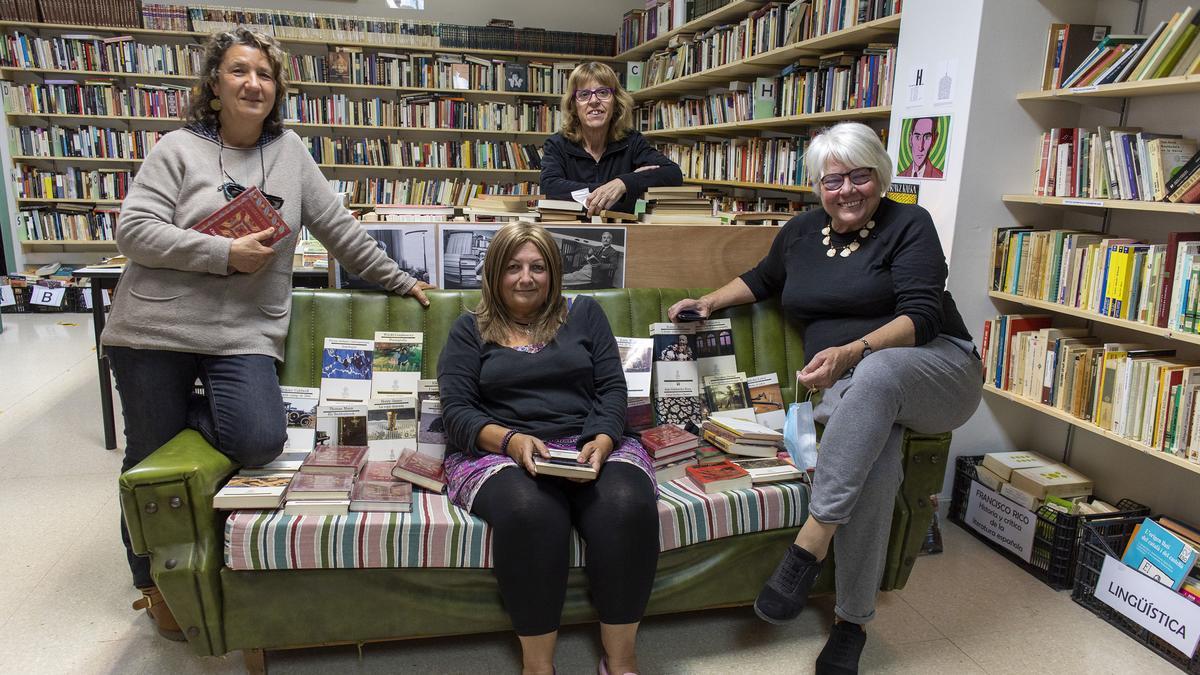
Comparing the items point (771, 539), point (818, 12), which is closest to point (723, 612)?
point (771, 539)

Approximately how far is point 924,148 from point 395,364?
6.46ft

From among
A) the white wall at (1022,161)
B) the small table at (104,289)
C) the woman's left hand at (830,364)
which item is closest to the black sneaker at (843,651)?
the woman's left hand at (830,364)

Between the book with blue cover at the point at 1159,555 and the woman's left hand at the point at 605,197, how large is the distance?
1.83 m

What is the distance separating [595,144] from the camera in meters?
2.88

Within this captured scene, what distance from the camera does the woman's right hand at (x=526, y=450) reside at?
1731mm

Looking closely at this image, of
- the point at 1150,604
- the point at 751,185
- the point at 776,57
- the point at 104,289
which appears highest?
the point at 776,57

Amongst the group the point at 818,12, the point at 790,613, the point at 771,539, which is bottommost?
the point at 790,613

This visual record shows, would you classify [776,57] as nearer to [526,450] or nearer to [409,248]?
[409,248]

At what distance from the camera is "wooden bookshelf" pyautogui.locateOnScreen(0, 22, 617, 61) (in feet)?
18.5

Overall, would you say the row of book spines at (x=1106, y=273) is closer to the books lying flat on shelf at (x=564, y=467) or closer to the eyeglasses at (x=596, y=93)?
the eyeglasses at (x=596, y=93)

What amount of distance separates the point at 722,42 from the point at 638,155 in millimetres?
2076

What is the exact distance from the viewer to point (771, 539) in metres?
1.92

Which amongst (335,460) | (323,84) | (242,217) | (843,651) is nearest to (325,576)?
(335,460)

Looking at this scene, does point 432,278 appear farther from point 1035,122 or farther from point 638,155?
point 1035,122
